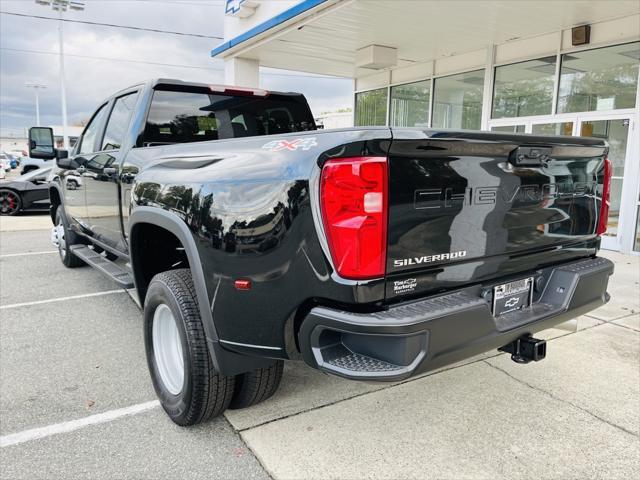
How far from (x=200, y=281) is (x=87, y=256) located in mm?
3197

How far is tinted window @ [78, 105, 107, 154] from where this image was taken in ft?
17.1

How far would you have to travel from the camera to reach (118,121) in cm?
462

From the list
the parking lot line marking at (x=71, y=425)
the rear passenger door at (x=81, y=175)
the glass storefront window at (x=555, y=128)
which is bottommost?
the parking lot line marking at (x=71, y=425)

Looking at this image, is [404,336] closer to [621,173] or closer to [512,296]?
[512,296]

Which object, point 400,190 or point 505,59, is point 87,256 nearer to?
point 400,190

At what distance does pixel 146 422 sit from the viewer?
2949mm

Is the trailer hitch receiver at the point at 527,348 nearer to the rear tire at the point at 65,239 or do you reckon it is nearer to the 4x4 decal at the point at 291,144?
the 4x4 decal at the point at 291,144

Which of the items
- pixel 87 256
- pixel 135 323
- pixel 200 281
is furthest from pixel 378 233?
pixel 87 256

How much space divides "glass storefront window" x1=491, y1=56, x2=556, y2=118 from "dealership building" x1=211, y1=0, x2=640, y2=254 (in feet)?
0.07

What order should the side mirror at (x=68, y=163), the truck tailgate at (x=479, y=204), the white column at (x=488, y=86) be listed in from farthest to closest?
1. the white column at (x=488, y=86)
2. the side mirror at (x=68, y=163)
3. the truck tailgate at (x=479, y=204)

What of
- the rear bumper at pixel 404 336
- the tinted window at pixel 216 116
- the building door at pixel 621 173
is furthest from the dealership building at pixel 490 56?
the rear bumper at pixel 404 336

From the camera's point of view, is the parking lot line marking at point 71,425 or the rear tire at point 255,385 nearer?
the parking lot line marking at point 71,425

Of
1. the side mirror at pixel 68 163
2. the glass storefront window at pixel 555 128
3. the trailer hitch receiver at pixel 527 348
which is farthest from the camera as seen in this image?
the glass storefront window at pixel 555 128

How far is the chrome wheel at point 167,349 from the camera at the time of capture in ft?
9.88
